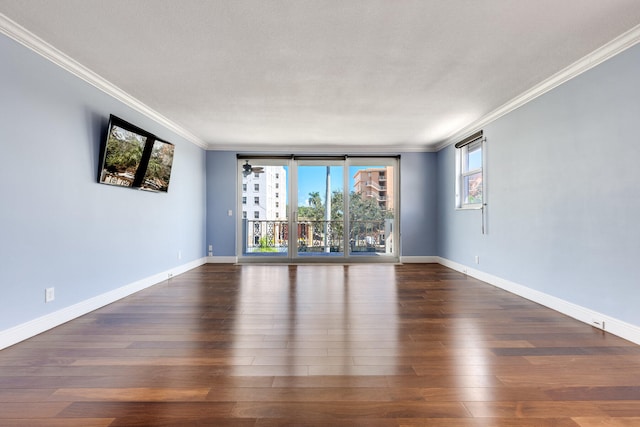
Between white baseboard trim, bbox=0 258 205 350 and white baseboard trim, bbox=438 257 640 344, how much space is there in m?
4.87

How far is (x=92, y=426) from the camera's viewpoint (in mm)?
1469

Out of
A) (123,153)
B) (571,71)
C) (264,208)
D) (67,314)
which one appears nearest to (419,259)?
(264,208)

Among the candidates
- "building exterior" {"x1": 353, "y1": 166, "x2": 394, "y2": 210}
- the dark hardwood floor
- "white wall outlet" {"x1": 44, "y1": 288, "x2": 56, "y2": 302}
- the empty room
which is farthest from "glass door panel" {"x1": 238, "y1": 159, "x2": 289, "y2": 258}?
"white wall outlet" {"x1": 44, "y1": 288, "x2": 56, "y2": 302}

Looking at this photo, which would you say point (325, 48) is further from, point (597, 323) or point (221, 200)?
point (221, 200)

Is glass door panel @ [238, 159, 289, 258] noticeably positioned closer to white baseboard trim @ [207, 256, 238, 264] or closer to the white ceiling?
white baseboard trim @ [207, 256, 238, 264]

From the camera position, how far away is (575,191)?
3.05m

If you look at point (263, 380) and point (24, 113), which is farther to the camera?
point (24, 113)

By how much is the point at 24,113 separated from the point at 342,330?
10.5 ft

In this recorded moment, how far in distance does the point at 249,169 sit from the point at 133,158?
2.93m

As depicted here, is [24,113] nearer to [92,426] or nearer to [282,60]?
[282,60]

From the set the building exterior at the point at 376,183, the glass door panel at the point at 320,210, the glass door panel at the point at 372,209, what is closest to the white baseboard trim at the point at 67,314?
the glass door panel at the point at 320,210

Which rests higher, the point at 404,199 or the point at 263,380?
the point at 404,199

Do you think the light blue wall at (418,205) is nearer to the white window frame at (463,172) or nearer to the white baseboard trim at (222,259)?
the white window frame at (463,172)

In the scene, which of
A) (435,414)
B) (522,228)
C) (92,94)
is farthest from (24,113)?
(522,228)
